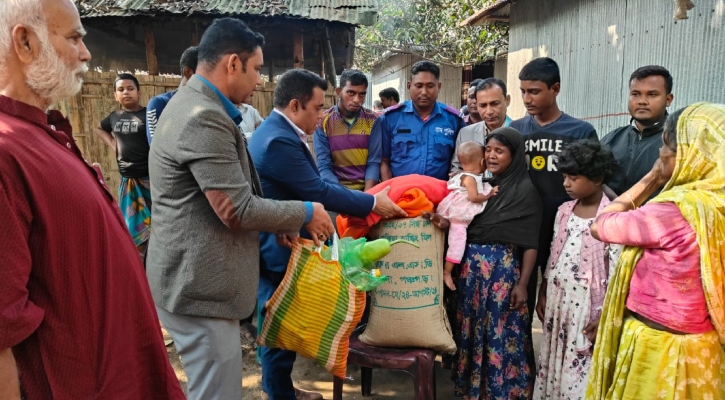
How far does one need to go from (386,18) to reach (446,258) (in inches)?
548

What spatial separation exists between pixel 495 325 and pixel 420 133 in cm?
153

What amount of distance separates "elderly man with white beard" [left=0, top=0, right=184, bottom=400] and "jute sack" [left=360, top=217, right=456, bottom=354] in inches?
61.0

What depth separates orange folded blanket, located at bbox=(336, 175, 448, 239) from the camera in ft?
9.05

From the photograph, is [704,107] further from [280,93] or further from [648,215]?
[280,93]

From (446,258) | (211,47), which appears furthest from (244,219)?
(446,258)

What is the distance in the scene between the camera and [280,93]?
2660 millimetres

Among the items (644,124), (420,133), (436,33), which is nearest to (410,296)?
(420,133)

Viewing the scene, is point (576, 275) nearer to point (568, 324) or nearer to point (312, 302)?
point (568, 324)

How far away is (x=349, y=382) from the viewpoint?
3.60 metres

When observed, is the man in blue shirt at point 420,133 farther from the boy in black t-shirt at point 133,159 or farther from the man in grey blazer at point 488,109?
the boy in black t-shirt at point 133,159

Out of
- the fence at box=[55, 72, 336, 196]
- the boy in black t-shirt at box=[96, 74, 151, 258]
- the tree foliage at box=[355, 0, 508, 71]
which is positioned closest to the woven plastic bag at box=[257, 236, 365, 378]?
the boy in black t-shirt at box=[96, 74, 151, 258]

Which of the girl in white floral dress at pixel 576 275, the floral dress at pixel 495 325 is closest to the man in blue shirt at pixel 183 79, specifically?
the floral dress at pixel 495 325

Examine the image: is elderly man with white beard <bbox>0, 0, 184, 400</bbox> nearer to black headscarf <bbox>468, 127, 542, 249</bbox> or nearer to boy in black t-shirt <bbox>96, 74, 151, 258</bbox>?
black headscarf <bbox>468, 127, 542, 249</bbox>

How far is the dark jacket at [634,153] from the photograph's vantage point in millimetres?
2795
